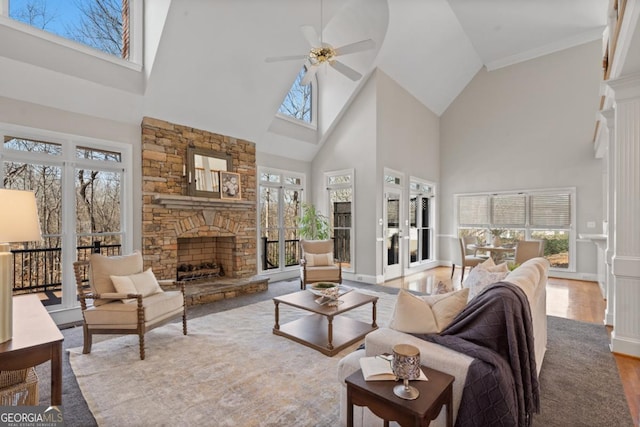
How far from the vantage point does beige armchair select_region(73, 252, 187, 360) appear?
303 cm

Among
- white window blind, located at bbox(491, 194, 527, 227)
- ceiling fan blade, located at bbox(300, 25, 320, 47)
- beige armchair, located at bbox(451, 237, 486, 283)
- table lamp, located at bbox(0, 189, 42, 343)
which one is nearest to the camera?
table lamp, located at bbox(0, 189, 42, 343)

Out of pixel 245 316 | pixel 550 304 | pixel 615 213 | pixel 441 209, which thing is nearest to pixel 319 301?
pixel 245 316

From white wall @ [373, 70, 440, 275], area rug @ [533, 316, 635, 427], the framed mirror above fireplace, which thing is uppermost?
white wall @ [373, 70, 440, 275]

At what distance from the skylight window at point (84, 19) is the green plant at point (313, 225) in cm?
415

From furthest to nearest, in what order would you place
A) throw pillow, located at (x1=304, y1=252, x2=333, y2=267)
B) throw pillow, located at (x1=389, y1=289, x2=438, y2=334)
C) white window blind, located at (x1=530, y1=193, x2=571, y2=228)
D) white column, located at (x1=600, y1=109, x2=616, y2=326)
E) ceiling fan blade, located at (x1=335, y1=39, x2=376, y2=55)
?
white window blind, located at (x1=530, y1=193, x2=571, y2=228)
throw pillow, located at (x1=304, y1=252, x2=333, y2=267)
ceiling fan blade, located at (x1=335, y1=39, x2=376, y2=55)
white column, located at (x1=600, y1=109, x2=616, y2=326)
throw pillow, located at (x1=389, y1=289, x2=438, y2=334)

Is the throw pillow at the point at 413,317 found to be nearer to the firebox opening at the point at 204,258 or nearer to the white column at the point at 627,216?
the white column at the point at 627,216

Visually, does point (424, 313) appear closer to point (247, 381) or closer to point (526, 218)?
point (247, 381)

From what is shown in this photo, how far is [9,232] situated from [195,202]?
3433mm

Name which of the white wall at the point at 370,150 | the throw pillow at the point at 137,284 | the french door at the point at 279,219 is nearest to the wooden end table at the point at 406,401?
the throw pillow at the point at 137,284

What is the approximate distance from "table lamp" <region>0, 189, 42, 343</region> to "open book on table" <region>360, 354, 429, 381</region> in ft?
6.33

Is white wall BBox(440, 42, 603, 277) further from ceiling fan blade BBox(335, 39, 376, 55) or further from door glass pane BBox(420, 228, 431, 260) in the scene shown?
ceiling fan blade BBox(335, 39, 376, 55)

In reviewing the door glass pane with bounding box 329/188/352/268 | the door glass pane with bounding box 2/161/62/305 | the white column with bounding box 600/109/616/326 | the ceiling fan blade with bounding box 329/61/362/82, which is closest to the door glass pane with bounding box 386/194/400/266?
the door glass pane with bounding box 329/188/352/268

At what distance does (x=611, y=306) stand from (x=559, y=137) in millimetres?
4570

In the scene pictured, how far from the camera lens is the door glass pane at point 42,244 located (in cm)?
384
